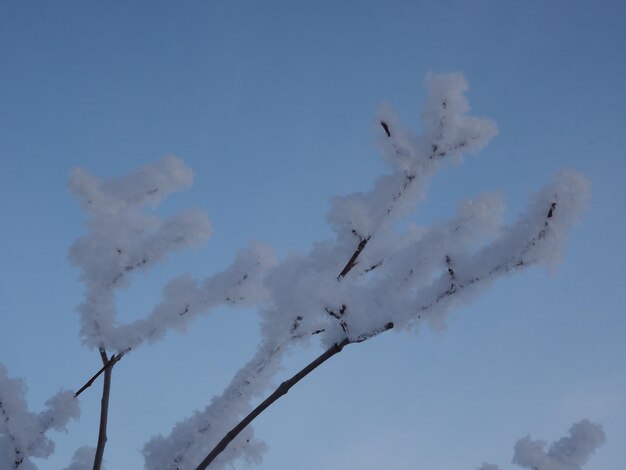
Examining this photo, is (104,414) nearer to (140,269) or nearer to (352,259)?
(140,269)

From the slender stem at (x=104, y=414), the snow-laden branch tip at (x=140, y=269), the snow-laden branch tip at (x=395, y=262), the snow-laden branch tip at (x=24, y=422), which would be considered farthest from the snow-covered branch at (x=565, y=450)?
the snow-laden branch tip at (x=24, y=422)

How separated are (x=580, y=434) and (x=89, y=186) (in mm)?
3512

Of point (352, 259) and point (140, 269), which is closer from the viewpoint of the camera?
point (352, 259)

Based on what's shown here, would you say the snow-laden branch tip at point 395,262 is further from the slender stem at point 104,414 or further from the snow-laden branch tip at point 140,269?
the snow-laden branch tip at point 140,269

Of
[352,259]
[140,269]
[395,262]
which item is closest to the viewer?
[395,262]

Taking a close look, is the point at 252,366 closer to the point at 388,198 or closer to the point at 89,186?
the point at 388,198

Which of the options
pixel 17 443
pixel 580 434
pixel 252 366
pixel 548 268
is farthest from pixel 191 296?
pixel 580 434

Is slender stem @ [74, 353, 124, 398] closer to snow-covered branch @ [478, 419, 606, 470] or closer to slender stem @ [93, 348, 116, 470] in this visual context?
slender stem @ [93, 348, 116, 470]

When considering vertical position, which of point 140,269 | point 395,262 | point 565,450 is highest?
point 140,269

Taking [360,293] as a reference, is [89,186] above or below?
above

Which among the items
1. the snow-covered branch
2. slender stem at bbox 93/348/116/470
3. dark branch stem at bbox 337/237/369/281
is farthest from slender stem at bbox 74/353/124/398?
the snow-covered branch

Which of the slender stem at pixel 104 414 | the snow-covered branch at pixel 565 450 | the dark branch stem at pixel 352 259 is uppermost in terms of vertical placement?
the dark branch stem at pixel 352 259

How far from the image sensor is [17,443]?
2785 mm

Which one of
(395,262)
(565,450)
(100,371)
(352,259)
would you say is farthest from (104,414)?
(565,450)
